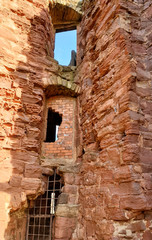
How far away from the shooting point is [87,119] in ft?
15.6

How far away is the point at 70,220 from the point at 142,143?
2.44 m


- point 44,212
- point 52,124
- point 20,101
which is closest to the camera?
point 20,101

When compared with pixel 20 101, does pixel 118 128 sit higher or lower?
lower

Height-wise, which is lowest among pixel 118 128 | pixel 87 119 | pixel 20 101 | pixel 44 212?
pixel 44 212

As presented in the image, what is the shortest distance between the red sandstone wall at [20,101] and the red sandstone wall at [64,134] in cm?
43

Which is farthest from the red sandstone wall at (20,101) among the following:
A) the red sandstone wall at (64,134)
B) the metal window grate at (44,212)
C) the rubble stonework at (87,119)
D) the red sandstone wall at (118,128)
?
the red sandstone wall at (118,128)

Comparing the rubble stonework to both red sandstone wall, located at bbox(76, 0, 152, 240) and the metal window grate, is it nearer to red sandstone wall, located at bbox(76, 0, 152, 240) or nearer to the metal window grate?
red sandstone wall, located at bbox(76, 0, 152, 240)

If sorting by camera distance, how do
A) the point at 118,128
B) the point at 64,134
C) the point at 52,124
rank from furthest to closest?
the point at 52,124 < the point at 64,134 < the point at 118,128

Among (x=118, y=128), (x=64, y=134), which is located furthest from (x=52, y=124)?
(x=118, y=128)

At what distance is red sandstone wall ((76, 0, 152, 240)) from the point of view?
290 cm

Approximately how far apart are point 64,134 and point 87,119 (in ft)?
2.69

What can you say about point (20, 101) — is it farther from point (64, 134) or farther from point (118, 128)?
point (118, 128)

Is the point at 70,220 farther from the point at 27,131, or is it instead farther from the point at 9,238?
the point at 27,131

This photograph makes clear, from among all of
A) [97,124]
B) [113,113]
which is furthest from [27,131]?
[113,113]
